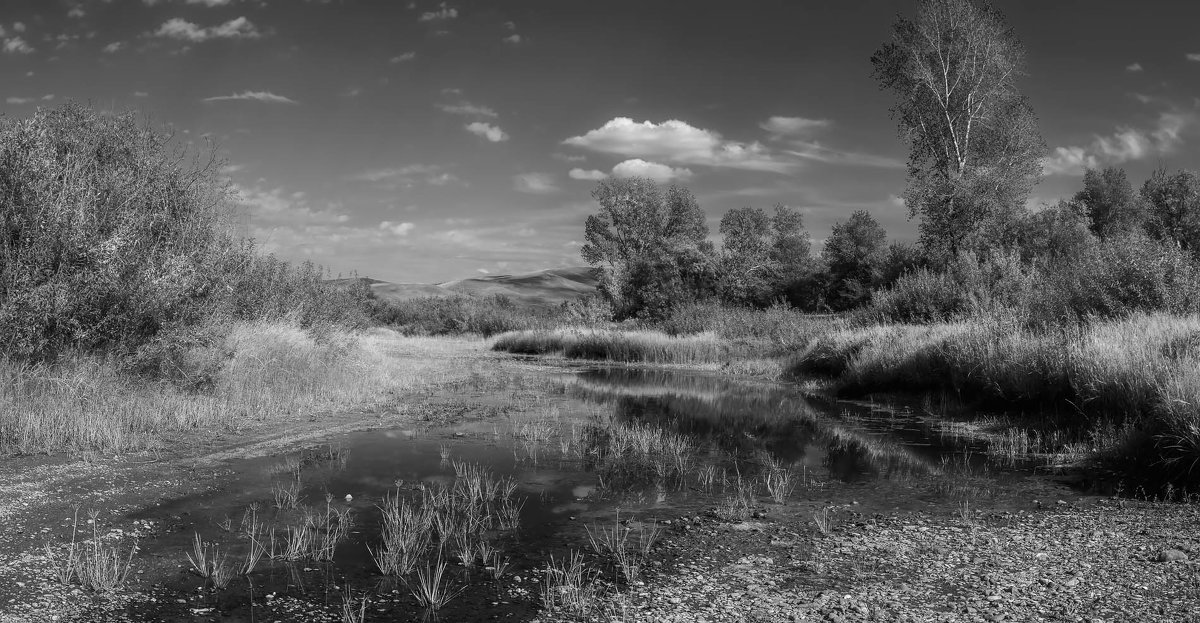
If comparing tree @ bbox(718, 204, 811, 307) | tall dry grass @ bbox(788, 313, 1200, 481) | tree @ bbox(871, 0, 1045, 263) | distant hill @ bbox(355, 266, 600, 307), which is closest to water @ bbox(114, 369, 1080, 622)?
tall dry grass @ bbox(788, 313, 1200, 481)

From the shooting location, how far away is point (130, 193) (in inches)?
542

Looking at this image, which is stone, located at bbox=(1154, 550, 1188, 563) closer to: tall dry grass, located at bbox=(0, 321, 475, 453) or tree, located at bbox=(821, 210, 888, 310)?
tall dry grass, located at bbox=(0, 321, 475, 453)

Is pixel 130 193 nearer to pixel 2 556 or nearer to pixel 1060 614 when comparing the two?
pixel 2 556

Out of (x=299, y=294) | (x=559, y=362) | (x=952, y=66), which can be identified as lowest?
(x=559, y=362)

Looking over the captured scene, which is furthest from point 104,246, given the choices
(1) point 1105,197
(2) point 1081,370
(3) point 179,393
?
(1) point 1105,197

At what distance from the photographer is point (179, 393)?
42.1 ft

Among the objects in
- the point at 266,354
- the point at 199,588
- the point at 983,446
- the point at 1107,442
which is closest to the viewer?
the point at 199,588

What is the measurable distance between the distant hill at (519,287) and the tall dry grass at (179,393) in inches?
3932

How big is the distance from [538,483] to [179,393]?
783cm

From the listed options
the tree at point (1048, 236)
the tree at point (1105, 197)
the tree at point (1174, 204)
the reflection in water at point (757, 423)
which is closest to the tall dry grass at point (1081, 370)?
the reflection in water at point (757, 423)

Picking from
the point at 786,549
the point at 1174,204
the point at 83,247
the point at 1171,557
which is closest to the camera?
the point at 1171,557

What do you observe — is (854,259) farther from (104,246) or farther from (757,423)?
(104,246)

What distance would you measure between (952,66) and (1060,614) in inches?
1278

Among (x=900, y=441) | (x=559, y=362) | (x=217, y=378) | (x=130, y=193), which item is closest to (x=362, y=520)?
(x=217, y=378)
